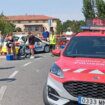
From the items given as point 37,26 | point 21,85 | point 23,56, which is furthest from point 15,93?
point 37,26

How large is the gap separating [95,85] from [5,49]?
2198 centimetres

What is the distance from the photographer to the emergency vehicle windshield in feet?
30.3

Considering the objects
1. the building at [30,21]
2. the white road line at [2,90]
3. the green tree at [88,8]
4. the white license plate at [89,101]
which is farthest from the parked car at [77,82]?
the building at [30,21]

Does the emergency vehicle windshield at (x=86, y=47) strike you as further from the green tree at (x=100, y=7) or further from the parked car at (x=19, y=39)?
the green tree at (x=100, y=7)

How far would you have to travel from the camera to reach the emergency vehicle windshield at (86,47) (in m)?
9.25

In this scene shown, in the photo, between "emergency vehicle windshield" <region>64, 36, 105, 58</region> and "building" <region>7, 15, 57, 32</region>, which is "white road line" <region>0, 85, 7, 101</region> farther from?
"building" <region>7, 15, 57, 32</region>

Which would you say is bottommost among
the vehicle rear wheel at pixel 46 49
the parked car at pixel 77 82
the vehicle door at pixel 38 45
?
the vehicle rear wheel at pixel 46 49

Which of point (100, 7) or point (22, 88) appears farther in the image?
point (100, 7)

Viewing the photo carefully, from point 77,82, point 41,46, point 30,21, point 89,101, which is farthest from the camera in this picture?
point 30,21

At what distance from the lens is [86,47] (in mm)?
9578

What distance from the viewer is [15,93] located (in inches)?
441

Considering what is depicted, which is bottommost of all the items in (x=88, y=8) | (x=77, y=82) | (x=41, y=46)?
(x=41, y=46)

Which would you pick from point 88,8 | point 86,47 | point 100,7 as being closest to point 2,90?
point 86,47

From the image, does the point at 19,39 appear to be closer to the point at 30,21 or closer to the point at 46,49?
the point at 46,49
